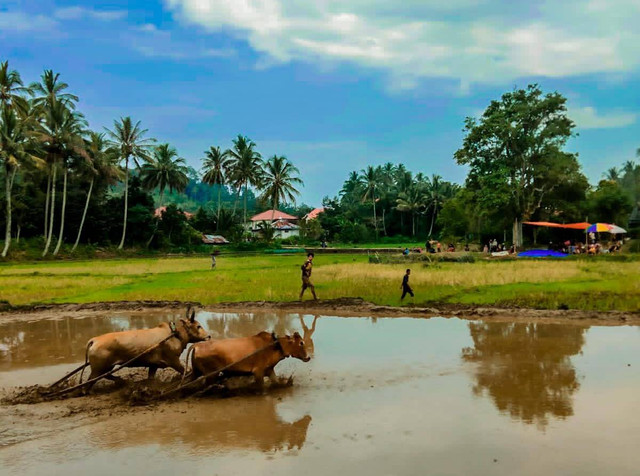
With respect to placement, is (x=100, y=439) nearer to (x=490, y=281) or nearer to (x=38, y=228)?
(x=490, y=281)

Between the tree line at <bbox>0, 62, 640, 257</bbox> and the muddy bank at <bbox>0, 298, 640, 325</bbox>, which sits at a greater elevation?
the tree line at <bbox>0, 62, 640, 257</bbox>

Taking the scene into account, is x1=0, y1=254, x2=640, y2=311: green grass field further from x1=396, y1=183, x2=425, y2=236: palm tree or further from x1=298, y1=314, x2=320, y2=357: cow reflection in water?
x1=396, y1=183, x2=425, y2=236: palm tree

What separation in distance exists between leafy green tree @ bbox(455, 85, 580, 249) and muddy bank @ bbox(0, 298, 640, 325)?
2534 cm

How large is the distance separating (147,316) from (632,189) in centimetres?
3704

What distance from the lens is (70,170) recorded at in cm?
5025

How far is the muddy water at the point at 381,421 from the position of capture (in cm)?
Answer: 607

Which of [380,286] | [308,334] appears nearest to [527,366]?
[308,334]

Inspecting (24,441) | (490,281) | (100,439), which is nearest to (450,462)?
(100,439)

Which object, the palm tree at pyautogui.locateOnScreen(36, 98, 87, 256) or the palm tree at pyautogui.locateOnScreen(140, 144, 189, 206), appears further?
the palm tree at pyautogui.locateOnScreen(140, 144, 189, 206)

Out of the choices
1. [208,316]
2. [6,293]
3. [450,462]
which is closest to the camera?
[450,462]

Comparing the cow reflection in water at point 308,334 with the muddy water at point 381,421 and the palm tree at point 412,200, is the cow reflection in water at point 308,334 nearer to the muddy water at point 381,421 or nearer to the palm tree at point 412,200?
the muddy water at point 381,421

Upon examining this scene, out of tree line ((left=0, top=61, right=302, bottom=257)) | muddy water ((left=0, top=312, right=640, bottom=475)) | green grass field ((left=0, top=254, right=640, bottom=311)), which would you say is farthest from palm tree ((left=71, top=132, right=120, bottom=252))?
muddy water ((left=0, top=312, right=640, bottom=475))

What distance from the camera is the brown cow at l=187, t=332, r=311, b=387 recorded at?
821cm

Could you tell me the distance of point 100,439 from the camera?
6855 mm
